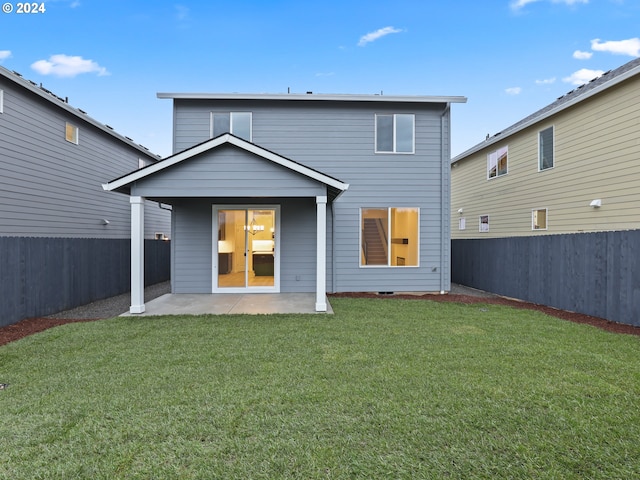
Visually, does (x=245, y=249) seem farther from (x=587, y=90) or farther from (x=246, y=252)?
(x=587, y=90)

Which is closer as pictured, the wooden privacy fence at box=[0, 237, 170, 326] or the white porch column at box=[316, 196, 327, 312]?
the wooden privacy fence at box=[0, 237, 170, 326]

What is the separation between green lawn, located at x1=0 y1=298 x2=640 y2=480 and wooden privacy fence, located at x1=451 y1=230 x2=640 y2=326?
1269mm

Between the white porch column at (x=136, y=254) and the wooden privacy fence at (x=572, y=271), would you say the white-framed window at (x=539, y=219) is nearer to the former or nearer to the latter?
the wooden privacy fence at (x=572, y=271)

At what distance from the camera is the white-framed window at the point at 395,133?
30.7ft

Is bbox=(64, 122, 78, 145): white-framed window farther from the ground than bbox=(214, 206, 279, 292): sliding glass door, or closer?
farther from the ground

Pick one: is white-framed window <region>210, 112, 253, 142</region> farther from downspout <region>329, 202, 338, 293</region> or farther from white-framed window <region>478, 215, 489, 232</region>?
white-framed window <region>478, 215, 489, 232</region>

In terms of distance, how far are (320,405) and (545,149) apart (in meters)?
11.4

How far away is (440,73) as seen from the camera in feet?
49.3

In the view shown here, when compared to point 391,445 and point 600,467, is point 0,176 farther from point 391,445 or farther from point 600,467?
point 600,467

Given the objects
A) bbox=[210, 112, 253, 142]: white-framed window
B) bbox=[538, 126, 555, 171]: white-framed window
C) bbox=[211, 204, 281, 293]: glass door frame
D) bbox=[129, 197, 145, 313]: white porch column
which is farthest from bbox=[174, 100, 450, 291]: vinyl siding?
bbox=[538, 126, 555, 171]: white-framed window

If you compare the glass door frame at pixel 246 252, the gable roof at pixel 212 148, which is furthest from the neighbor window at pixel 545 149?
the glass door frame at pixel 246 252

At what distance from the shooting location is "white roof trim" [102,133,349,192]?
660cm

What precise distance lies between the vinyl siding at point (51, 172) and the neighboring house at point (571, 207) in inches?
491

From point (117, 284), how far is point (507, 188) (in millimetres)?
13507
